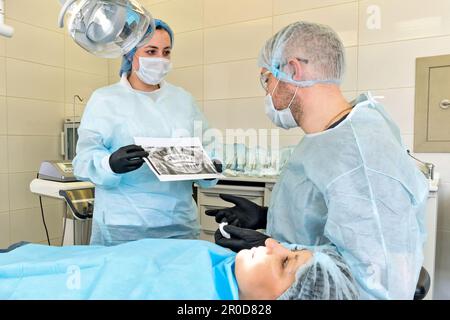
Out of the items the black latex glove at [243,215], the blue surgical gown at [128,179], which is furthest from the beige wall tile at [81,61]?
the black latex glove at [243,215]

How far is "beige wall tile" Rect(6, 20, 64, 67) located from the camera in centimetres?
233

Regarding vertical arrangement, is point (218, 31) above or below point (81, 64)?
above

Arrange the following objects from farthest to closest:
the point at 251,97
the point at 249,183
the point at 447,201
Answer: the point at 251,97
the point at 249,183
the point at 447,201

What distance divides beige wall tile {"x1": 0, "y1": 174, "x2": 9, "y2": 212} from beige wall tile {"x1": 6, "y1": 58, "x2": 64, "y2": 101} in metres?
0.52

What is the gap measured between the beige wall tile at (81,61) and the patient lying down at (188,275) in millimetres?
2053

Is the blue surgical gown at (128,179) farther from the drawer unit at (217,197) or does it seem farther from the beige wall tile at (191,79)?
the beige wall tile at (191,79)

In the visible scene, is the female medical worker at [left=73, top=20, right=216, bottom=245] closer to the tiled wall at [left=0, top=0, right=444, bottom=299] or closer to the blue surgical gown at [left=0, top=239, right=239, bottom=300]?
the blue surgical gown at [left=0, top=239, right=239, bottom=300]

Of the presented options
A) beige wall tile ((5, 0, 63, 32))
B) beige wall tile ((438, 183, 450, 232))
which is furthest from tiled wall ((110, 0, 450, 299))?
beige wall tile ((5, 0, 63, 32))

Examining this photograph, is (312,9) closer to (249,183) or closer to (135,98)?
(249,183)

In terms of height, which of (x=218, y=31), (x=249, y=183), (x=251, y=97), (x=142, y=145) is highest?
(x=218, y=31)

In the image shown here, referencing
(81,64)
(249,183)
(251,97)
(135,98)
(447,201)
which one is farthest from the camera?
(81,64)
